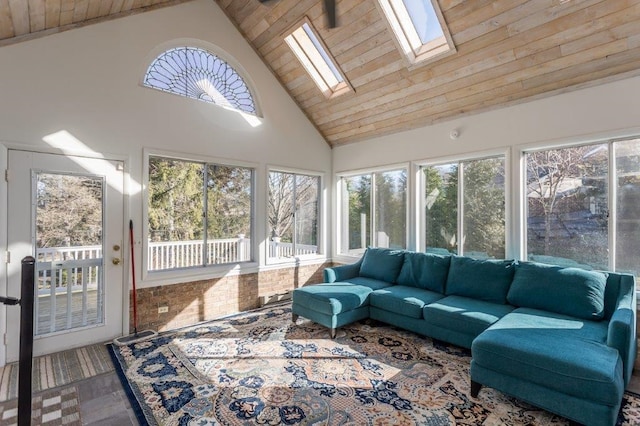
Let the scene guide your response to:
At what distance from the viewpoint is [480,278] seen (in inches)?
147

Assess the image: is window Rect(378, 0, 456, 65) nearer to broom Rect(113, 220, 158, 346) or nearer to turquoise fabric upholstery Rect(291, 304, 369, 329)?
turquoise fabric upholstery Rect(291, 304, 369, 329)

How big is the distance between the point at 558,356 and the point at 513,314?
892 mm

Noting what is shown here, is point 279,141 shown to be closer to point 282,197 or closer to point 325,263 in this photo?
point 282,197

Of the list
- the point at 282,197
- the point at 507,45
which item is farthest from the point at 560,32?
the point at 282,197

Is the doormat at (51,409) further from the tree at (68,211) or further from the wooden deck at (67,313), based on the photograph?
the tree at (68,211)

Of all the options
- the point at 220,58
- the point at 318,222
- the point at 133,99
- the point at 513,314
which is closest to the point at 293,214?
the point at 318,222

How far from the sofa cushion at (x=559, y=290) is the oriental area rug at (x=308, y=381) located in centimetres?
75

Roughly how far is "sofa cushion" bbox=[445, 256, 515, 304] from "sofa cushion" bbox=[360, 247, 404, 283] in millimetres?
781

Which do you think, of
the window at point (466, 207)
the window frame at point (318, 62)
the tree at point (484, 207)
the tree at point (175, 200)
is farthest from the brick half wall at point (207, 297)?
the window frame at point (318, 62)

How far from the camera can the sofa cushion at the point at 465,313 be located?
10.3ft

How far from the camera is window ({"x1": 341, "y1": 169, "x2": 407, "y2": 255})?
5176 millimetres

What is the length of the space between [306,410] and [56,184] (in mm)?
3316

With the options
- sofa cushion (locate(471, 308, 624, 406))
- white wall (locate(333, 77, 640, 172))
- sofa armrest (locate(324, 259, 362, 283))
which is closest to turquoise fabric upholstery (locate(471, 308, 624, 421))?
sofa cushion (locate(471, 308, 624, 406))

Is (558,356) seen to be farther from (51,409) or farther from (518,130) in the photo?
(51,409)
